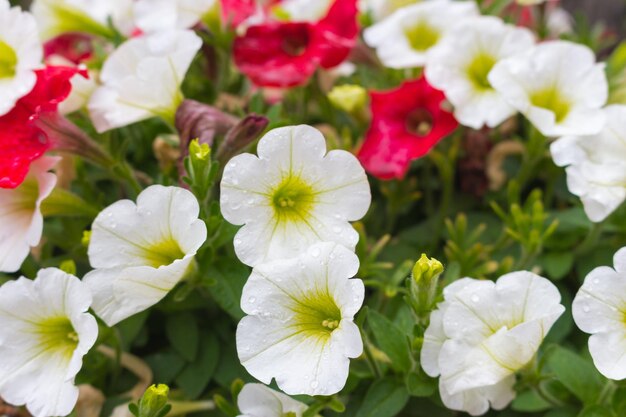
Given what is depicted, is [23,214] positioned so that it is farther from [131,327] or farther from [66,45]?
[66,45]

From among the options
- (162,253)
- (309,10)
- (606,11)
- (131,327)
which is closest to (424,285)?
(162,253)

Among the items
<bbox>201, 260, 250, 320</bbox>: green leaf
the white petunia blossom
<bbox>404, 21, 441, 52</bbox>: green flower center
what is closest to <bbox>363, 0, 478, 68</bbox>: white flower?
<bbox>404, 21, 441, 52</bbox>: green flower center

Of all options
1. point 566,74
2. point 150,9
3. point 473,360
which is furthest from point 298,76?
point 473,360

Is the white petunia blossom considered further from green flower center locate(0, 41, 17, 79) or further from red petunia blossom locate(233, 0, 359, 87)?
green flower center locate(0, 41, 17, 79)

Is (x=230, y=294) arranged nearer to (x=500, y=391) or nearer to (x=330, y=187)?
(x=330, y=187)

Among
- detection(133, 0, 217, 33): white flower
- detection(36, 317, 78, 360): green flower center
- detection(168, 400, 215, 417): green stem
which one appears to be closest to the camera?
detection(36, 317, 78, 360): green flower center

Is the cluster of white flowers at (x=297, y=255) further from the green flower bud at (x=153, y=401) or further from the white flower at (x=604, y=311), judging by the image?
the white flower at (x=604, y=311)
